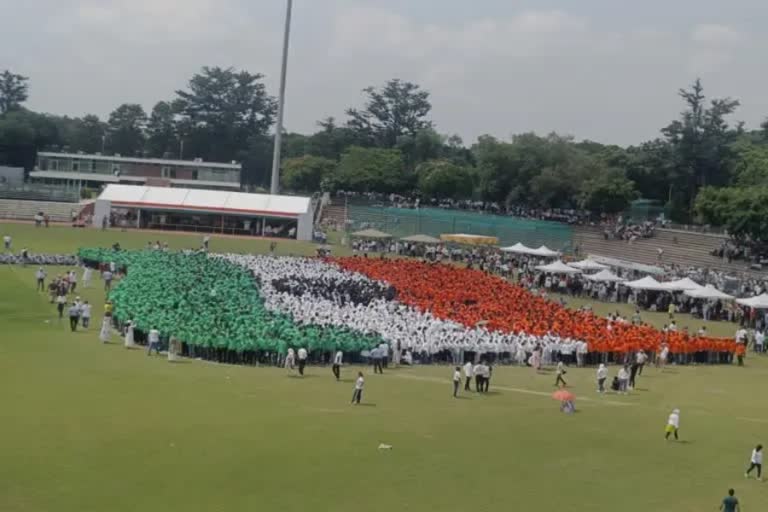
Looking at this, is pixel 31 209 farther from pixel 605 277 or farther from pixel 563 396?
pixel 563 396

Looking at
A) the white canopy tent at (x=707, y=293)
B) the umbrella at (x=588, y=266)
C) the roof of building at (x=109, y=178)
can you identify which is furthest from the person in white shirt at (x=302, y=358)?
the roof of building at (x=109, y=178)

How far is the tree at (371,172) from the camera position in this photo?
276 feet

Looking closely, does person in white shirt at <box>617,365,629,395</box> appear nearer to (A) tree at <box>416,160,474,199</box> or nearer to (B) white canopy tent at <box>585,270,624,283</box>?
(B) white canopy tent at <box>585,270,624,283</box>

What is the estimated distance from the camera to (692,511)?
1719 cm

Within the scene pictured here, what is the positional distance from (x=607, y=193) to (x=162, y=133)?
2207 inches

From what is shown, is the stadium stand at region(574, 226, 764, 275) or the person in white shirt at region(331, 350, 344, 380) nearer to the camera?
the person in white shirt at region(331, 350, 344, 380)

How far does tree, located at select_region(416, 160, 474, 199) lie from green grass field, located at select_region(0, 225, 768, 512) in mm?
53912

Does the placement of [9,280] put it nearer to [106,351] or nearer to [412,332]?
[106,351]

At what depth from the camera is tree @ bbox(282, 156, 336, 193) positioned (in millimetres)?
89750

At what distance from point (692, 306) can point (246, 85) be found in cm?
7418

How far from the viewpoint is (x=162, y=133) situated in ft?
361

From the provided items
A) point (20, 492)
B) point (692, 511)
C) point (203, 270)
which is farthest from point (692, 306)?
point (20, 492)

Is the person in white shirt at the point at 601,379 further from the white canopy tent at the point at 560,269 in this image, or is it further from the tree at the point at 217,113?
the tree at the point at 217,113

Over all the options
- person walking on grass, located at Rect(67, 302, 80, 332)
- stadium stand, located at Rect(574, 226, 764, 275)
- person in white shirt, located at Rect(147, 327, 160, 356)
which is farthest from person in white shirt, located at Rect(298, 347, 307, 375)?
stadium stand, located at Rect(574, 226, 764, 275)
